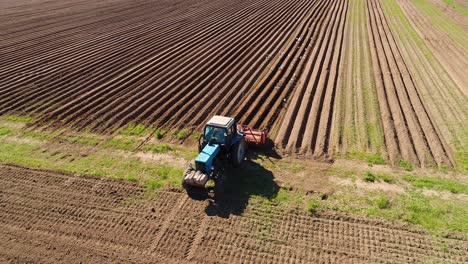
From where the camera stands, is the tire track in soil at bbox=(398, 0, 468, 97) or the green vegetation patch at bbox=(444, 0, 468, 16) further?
the green vegetation patch at bbox=(444, 0, 468, 16)

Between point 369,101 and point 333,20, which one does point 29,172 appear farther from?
point 333,20

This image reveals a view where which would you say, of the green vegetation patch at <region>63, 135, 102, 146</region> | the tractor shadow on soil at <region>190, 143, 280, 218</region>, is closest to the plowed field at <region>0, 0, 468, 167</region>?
the green vegetation patch at <region>63, 135, 102, 146</region>

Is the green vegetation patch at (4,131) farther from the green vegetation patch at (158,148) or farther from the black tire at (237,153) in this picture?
the black tire at (237,153)

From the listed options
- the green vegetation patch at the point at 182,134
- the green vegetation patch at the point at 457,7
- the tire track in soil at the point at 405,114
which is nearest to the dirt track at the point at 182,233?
the green vegetation patch at the point at 182,134

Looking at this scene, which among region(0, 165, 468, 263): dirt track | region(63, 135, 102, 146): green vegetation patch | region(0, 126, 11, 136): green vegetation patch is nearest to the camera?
region(0, 165, 468, 263): dirt track

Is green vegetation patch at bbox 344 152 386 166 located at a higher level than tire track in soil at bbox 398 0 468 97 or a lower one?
lower

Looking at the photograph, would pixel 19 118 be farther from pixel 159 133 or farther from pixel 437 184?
pixel 437 184

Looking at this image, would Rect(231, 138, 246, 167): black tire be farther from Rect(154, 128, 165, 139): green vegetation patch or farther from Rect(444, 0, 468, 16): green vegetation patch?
Rect(444, 0, 468, 16): green vegetation patch

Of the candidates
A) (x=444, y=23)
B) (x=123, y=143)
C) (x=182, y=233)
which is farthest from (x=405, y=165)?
(x=444, y=23)
